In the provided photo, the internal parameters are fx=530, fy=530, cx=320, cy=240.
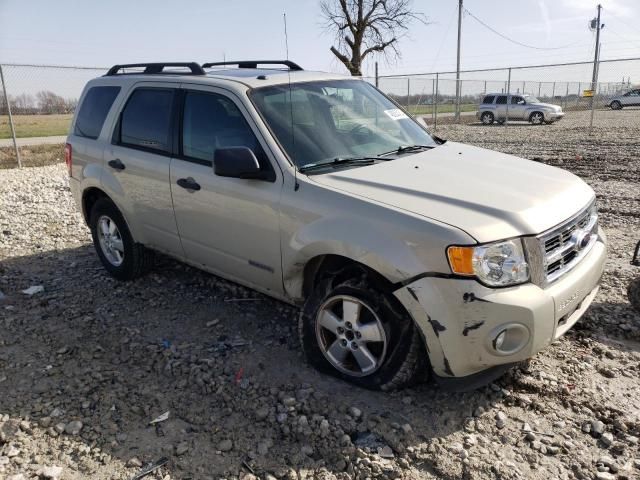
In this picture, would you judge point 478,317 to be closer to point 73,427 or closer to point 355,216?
point 355,216

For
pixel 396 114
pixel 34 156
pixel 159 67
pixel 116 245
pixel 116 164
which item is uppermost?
pixel 159 67

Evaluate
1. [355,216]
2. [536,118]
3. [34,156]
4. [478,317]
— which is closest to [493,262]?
[478,317]

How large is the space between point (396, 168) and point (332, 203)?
0.64m

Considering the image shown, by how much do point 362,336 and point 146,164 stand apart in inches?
95.5

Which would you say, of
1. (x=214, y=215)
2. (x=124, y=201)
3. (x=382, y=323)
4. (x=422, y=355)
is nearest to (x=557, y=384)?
(x=422, y=355)

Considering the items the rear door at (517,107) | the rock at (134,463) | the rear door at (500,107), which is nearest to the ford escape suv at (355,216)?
the rock at (134,463)

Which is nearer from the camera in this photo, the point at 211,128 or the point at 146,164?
the point at 211,128

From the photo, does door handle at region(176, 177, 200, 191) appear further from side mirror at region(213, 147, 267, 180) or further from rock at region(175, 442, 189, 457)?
rock at region(175, 442, 189, 457)

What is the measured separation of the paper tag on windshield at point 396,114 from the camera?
437 cm

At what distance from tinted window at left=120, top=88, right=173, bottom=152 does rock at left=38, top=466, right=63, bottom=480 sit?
8.05ft

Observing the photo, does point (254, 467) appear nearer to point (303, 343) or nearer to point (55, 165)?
point (303, 343)

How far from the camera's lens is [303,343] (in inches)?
139

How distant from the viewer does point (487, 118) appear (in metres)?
25.7

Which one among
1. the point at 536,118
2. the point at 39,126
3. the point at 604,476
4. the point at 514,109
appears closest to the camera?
the point at 604,476
